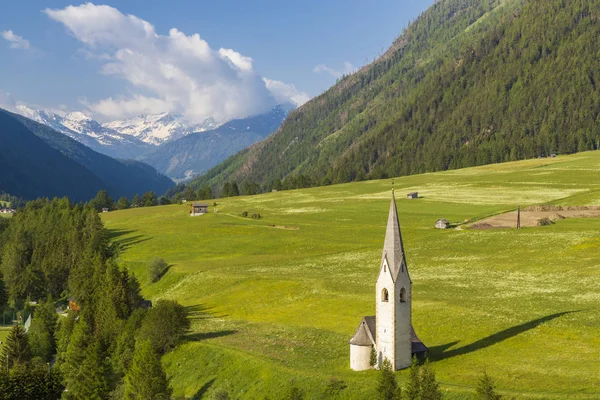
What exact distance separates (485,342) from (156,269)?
6794 cm

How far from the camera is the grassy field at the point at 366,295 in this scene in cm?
4969

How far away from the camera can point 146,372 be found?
52.6m

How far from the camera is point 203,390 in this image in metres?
57.2

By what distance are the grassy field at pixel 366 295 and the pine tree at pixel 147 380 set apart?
557 cm

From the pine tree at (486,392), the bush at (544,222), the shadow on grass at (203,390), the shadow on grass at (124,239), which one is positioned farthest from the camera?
the shadow on grass at (124,239)

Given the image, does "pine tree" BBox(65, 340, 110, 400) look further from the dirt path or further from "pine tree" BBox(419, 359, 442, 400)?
the dirt path

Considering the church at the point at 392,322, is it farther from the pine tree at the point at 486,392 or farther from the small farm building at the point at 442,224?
the small farm building at the point at 442,224

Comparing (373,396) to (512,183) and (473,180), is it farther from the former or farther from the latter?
(473,180)

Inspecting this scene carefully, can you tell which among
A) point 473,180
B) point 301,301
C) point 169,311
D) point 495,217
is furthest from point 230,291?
point 473,180

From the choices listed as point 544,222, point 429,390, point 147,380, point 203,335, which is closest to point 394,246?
point 429,390

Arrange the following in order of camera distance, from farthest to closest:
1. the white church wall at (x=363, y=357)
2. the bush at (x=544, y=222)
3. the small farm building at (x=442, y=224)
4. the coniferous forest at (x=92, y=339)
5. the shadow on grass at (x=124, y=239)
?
the shadow on grass at (x=124, y=239), the small farm building at (x=442, y=224), the bush at (x=544, y=222), the coniferous forest at (x=92, y=339), the white church wall at (x=363, y=357)

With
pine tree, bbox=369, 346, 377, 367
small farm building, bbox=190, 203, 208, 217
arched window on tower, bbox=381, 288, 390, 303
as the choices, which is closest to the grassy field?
pine tree, bbox=369, 346, 377, 367

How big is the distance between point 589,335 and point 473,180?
15075 cm

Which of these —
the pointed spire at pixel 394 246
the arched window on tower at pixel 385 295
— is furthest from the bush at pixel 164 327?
the pointed spire at pixel 394 246
